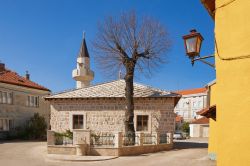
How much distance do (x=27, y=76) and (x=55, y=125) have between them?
1416 cm

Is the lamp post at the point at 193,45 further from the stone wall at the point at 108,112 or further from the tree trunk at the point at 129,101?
the stone wall at the point at 108,112

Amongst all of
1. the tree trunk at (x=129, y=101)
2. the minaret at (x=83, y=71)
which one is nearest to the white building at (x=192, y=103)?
the minaret at (x=83, y=71)

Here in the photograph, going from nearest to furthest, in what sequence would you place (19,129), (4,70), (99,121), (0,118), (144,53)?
1. (144,53)
2. (99,121)
3. (0,118)
4. (19,129)
5. (4,70)

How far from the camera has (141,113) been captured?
1881cm

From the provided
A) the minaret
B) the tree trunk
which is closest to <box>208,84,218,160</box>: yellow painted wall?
the tree trunk

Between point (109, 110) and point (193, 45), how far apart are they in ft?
44.8

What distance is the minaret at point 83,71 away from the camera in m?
27.1

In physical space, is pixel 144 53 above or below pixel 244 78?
above

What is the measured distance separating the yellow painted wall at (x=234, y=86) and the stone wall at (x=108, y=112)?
47.4ft

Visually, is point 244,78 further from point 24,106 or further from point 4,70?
point 4,70

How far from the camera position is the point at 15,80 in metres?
26.5

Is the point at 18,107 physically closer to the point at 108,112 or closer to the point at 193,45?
the point at 108,112

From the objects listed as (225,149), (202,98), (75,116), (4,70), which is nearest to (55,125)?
(75,116)

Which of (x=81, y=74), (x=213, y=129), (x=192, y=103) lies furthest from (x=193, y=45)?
(x=192, y=103)
